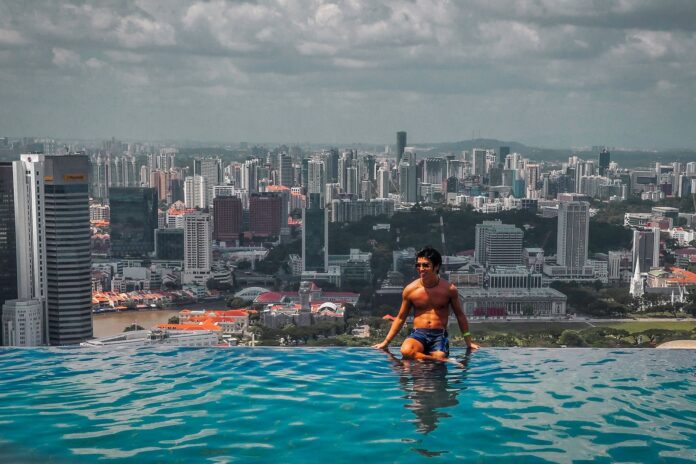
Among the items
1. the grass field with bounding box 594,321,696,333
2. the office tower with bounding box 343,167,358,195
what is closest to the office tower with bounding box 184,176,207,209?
the office tower with bounding box 343,167,358,195

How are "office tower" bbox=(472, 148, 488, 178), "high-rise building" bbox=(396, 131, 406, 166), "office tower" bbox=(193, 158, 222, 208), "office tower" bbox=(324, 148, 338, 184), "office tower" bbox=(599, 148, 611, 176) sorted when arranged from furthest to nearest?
"office tower" bbox=(472, 148, 488, 178) → "office tower" bbox=(324, 148, 338, 184) → "office tower" bbox=(193, 158, 222, 208) → "office tower" bbox=(599, 148, 611, 176) → "high-rise building" bbox=(396, 131, 406, 166)

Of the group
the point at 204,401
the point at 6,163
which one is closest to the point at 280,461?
the point at 204,401

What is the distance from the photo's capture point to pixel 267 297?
57.3 feet

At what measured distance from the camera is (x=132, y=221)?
74.8ft

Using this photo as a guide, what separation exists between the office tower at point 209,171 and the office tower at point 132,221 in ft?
11.4

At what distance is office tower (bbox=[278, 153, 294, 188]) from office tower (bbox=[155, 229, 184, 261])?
21.4ft

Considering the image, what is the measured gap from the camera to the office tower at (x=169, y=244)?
2147 centimetres

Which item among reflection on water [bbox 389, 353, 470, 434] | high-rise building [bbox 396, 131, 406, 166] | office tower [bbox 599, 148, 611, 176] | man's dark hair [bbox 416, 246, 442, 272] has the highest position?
high-rise building [bbox 396, 131, 406, 166]

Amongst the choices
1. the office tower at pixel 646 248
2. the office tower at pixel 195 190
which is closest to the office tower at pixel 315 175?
the office tower at pixel 195 190

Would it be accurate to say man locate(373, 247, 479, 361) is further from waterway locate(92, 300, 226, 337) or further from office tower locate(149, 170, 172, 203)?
office tower locate(149, 170, 172, 203)

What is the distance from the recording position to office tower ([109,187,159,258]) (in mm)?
21891

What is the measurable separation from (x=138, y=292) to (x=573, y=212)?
11105mm

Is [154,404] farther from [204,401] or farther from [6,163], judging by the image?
[6,163]

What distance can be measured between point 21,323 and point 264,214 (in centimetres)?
1317
